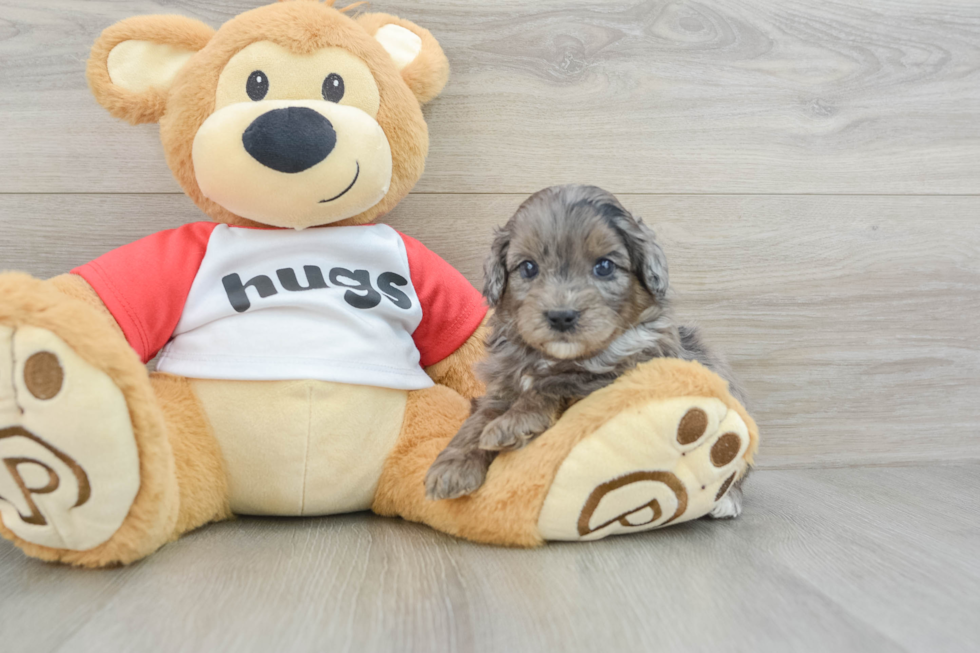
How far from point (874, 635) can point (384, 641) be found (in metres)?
0.66

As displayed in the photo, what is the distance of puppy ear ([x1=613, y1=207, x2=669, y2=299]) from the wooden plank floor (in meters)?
0.49

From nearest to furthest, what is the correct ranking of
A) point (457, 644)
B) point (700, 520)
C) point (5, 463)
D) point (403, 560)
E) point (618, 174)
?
point (457, 644), point (5, 463), point (403, 560), point (700, 520), point (618, 174)

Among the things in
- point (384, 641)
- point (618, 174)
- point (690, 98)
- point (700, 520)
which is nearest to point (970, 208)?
point (690, 98)

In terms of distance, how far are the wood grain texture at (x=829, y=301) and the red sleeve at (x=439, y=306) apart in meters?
0.23

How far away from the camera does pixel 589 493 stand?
1.17 metres

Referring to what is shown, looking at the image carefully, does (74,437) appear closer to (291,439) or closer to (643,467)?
(291,439)

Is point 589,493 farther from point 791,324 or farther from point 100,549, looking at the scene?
point 791,324

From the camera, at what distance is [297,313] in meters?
1.36

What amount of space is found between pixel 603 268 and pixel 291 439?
67 centimetres

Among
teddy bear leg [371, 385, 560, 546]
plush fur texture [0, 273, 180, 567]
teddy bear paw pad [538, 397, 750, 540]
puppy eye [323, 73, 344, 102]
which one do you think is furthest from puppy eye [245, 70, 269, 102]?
teddy bear paw pad [538, 397, 750, 540]

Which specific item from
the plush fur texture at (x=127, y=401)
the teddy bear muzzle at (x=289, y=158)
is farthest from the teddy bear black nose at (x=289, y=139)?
the plush fur texture at (x=127, y=401)

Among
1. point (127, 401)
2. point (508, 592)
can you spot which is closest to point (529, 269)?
point (508, 592)

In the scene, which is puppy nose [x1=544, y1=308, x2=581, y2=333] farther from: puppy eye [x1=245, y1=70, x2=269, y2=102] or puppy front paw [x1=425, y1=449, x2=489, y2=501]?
puppy eye [x1=245, y1=70, x2=269, y2=102]

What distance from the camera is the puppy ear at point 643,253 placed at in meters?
1.26
